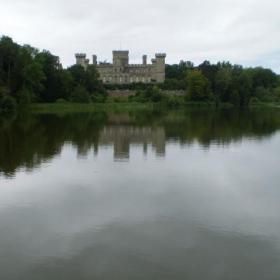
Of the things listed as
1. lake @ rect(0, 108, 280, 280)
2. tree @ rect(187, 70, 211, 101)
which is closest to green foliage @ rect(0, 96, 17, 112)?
tree @ rect(187, 70, 211, 101)

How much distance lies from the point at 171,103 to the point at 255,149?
57.1m

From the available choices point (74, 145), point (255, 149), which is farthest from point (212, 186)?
point (74, 145)

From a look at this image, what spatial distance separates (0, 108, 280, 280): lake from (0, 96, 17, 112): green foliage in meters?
38.8

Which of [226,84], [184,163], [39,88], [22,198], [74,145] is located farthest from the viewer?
[226,84]

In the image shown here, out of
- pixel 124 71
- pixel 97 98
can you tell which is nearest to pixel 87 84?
pixel 97 98

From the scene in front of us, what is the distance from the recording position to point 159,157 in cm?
1591

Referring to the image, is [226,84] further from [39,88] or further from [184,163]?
[184,163]

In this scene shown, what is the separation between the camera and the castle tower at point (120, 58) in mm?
106000

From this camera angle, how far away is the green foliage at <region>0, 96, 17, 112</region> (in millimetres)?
53216

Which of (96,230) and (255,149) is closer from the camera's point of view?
(96,230)

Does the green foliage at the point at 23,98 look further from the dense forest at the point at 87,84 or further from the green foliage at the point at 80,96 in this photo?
the green foliage at the point at 80,96

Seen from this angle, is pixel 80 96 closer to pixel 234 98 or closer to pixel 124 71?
pixel 234 98

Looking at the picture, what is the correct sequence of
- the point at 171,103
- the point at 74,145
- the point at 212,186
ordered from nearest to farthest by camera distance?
1. the point at 212,186
2. the point at 74,145
3. the point at 171,103

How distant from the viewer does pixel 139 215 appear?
8758 millimetres
